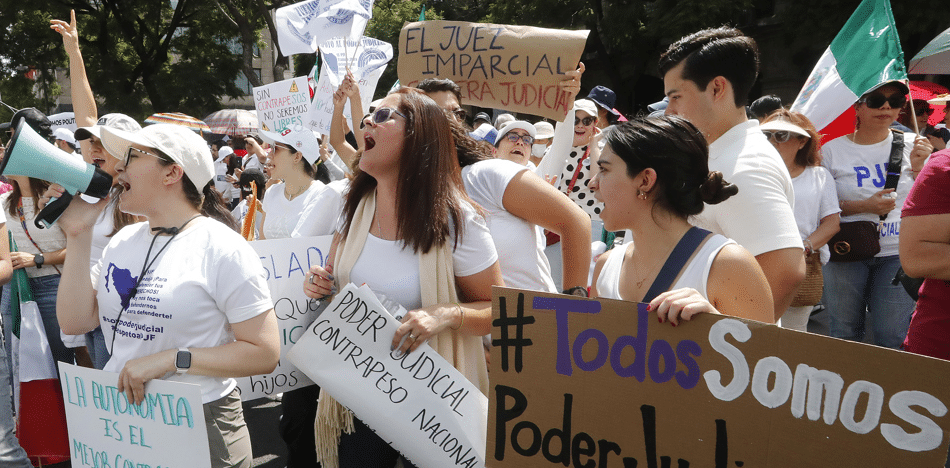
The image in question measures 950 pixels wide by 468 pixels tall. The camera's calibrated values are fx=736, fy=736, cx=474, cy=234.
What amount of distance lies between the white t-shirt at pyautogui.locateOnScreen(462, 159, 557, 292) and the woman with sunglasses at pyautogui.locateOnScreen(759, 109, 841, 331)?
1.96m

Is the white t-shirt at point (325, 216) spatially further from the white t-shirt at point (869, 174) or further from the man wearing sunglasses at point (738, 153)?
the white t-shirt at point (869, 174)

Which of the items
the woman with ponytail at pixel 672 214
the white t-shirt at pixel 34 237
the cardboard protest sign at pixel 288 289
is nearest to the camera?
the woman with ponytail at pixel 672 214

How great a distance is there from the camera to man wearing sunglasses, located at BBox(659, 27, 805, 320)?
2137 millimetres

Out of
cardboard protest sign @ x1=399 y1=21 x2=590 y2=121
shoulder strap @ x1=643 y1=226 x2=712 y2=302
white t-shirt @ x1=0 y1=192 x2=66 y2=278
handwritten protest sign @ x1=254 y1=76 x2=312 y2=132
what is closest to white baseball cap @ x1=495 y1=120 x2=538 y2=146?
cardboard protest sign @ x1=399 y1=21 x2=590 y2=121

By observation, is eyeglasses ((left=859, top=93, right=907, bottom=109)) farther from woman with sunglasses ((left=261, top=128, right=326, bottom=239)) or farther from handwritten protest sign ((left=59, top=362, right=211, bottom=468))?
handwritten protest sign ((left=59, top=362, right=211, bottom=468))

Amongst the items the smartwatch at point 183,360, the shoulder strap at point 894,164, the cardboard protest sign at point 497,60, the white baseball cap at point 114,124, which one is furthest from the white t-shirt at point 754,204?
the white baseball cap at point 114,124

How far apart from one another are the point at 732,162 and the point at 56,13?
2789 centimetres

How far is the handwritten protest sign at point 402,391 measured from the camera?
91.0 inches

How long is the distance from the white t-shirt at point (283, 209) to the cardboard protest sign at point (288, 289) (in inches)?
46.7

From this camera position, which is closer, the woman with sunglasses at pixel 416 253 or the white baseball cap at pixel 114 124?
the woman with sunglasses at pixel 416 253

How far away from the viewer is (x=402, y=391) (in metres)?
2.34

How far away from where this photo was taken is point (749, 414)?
5.37ft

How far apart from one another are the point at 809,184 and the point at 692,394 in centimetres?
288

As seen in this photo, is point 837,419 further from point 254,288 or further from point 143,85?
point 143,85
